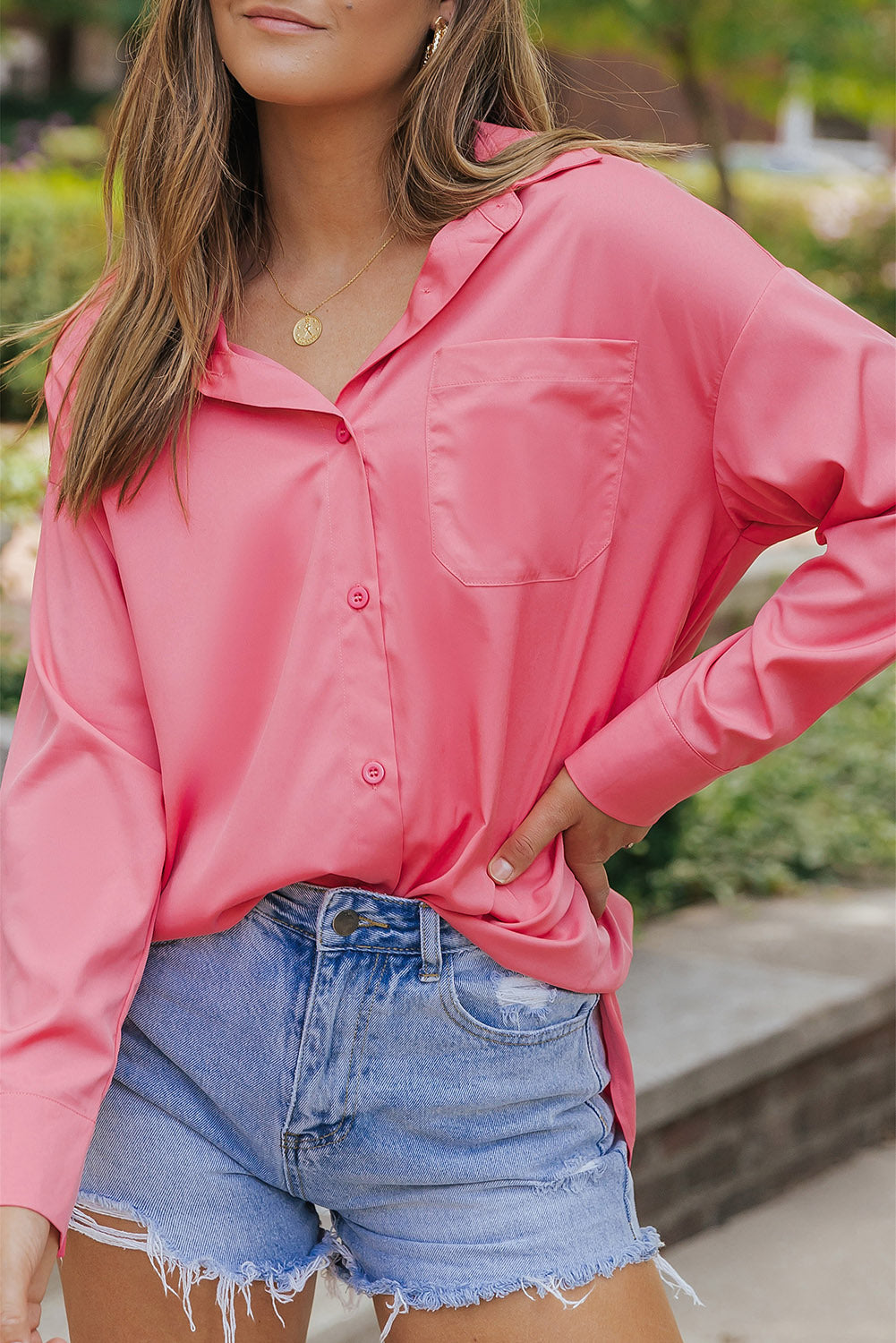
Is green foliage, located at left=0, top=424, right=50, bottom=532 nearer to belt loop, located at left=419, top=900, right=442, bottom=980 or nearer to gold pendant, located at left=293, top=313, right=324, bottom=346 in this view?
gold pendant, located at left=293, top=313, right=324, bottom=346

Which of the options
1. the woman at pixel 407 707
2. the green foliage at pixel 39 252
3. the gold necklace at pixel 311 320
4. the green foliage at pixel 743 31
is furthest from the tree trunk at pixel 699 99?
the woman at pixel 407 707

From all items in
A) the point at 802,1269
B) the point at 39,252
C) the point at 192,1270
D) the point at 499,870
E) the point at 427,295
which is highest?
the point at 427,295

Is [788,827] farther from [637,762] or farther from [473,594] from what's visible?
[473,594]

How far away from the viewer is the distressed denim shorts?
1.66m

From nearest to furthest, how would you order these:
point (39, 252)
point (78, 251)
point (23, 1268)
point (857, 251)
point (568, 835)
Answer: point (23, 1268) < point (568, 835) < point (857, 251) < point (78, 251) < point (39, 252)

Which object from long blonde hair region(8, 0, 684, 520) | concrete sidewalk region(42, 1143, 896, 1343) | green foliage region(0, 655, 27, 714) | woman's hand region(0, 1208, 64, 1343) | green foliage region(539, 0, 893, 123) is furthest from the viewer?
green foliage region(539, 0, 893, 123)

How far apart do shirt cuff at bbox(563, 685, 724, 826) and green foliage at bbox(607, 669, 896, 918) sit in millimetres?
2472

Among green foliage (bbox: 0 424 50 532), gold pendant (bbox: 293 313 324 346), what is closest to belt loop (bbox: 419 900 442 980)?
gold pendant (bbox: 293 313 324 346)

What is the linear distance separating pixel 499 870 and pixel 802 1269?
209 cm

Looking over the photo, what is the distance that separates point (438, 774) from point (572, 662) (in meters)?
0.19

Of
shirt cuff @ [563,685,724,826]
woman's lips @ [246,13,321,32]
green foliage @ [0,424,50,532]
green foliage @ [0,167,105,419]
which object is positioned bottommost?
green foliage @ [0,167,105,419]

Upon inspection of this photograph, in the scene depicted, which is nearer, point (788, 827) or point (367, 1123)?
point (367, 1123)

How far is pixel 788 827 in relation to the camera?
5.02 metres

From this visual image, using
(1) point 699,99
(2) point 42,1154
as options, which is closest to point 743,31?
(1) point 699,99
